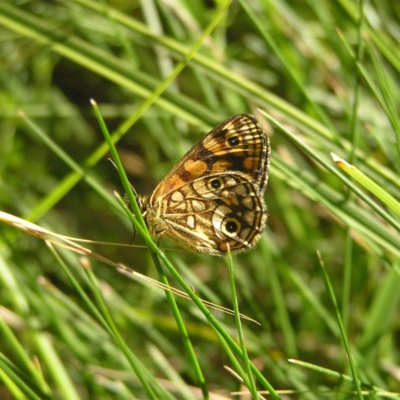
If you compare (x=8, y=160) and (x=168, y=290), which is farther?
(x=8, y=160)

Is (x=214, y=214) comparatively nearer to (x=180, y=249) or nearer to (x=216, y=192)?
(x=216, y=192)

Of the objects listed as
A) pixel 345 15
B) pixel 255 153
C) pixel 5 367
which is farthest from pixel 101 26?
pixel 5 367

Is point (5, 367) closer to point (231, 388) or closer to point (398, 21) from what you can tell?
point (231, 388)

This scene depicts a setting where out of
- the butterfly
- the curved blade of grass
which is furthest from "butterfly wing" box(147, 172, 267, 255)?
the curved blade of grass

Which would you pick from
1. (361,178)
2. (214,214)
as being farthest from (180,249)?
(361,178)

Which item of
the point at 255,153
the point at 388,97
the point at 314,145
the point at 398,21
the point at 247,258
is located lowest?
the point at 247,258

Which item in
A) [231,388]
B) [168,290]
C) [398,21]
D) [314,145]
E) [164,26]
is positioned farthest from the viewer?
[164,26]

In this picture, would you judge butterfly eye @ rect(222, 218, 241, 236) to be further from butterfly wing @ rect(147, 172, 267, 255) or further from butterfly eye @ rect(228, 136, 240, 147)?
butterfly eye @ rect(228, 136, 240, 147)
